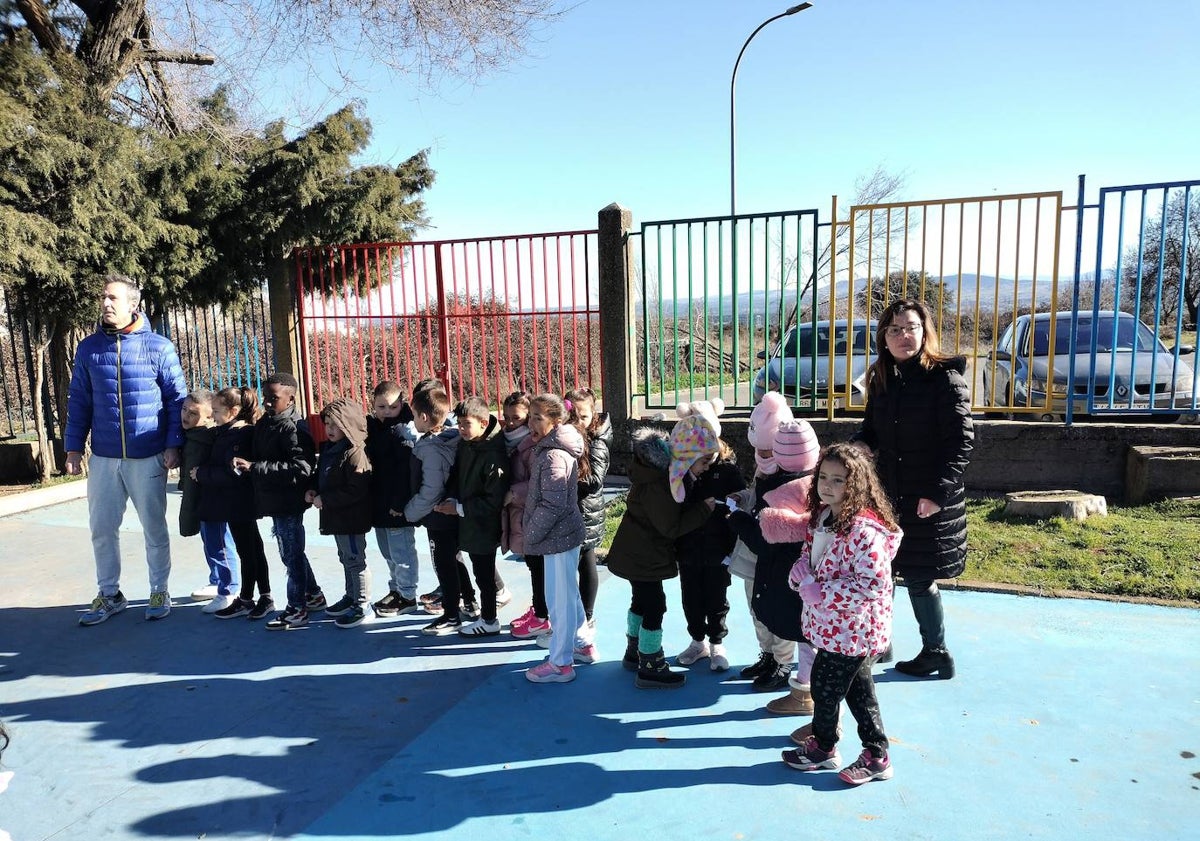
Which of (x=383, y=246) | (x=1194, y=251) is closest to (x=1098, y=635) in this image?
(x=383, y=246)

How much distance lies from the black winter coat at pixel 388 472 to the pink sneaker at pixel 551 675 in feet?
3.98

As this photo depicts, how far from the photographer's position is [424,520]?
451 centimetres

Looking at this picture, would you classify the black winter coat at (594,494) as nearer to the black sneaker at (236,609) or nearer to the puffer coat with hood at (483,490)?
the puffer coat with hood at (483,490)

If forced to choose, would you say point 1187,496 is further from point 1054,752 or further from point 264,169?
point 264,169

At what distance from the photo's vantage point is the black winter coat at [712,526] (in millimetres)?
3725

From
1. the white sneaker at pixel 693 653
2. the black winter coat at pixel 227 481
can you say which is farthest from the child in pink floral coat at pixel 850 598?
the black winter coat at pixel 227 481

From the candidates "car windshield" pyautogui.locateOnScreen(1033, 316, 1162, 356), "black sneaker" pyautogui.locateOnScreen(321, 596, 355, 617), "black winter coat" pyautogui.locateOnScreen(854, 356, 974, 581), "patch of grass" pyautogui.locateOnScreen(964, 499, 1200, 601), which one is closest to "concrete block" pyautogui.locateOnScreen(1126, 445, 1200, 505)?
"patch of grass" pyautogui.locateOnScreen(964, 499, 1200, 601)

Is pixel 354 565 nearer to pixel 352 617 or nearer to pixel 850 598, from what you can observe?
pixel 352 617

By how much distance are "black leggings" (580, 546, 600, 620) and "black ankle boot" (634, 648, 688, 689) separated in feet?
1.67

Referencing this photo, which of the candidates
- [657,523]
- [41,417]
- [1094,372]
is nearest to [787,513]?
[657,523]

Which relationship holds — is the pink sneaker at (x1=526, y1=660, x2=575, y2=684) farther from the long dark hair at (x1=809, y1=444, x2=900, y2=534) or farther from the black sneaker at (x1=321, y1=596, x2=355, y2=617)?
the long dark hair at (x1=809, y1=444, x2=900, y2=534)

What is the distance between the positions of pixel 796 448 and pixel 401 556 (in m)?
2.57

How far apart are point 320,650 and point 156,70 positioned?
8.32m

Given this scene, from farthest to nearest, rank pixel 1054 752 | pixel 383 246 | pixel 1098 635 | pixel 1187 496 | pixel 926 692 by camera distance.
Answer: pixel 383 246 < pixel 1187 496 < pixel 1098 635 < pixel 926 692 < pixel 1054 752
